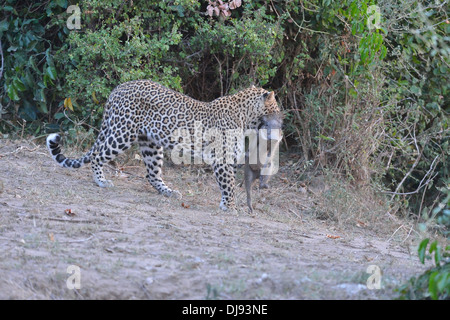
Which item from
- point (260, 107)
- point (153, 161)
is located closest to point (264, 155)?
point (260, 107)

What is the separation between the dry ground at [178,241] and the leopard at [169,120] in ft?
1.50

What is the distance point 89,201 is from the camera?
6.88m

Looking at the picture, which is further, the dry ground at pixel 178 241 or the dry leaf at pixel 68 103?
the dry leaf at pixel 68 103

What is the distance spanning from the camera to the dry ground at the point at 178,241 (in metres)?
4.43

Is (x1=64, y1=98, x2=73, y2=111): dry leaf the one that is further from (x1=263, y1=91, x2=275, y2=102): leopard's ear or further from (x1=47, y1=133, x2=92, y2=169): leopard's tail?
(x1=263, y1=91, x2=275, y2=102): leopard's ear

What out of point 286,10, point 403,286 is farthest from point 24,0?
point 403,286

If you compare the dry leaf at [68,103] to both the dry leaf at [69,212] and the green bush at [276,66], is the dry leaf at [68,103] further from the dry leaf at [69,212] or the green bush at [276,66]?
the dry leaf at [69,212]

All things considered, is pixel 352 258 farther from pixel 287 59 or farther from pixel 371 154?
pixel 287 59

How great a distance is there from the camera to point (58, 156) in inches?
316

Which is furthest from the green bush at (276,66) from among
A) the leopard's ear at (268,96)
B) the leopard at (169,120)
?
the leopard's ear at (268,96)

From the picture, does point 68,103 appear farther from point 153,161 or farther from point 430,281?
point 430,281

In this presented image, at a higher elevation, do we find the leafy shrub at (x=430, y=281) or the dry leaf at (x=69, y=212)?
the leafy shrub at (x=430, y=281)

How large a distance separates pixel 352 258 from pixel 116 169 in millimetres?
4348

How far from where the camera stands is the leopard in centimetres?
788
